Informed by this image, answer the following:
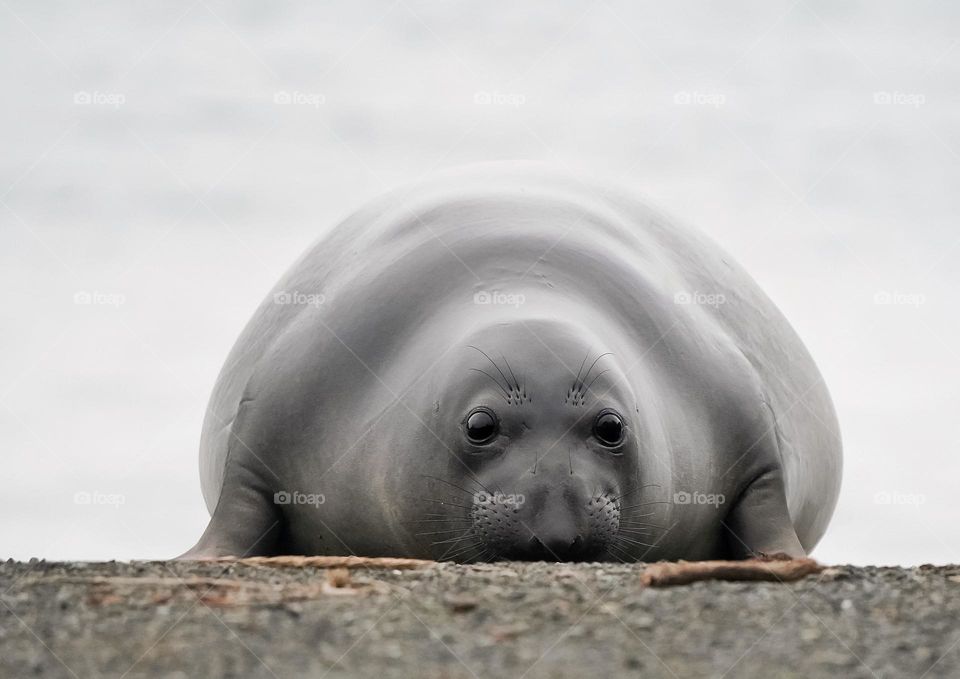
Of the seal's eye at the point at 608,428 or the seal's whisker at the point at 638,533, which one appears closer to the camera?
the seal's eye at the point at 608,428

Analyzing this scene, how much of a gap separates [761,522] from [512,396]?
84.4 inches

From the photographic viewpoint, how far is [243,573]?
18.7 ft

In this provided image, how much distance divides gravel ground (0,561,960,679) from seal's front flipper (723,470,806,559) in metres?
3.35

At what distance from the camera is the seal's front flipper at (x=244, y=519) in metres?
8.90

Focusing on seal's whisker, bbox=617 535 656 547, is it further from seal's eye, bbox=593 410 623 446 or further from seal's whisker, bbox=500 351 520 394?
seal's whisker, bbox=500 351 520 394

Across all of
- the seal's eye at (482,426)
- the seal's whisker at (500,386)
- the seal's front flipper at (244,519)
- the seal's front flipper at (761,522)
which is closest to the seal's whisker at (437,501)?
the seal's eye at (482,426)

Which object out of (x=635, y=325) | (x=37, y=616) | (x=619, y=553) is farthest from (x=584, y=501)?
(x=37, y=616)

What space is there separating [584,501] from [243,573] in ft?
6.38

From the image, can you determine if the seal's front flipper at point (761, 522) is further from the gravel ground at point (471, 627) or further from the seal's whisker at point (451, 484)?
the gravel ground at point (471, 627)

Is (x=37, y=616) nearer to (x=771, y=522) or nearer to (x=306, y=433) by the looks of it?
(x=306, y=433)

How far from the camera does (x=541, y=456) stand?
23.7ft

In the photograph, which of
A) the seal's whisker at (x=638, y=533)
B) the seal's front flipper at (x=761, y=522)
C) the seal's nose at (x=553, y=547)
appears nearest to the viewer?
the seal's nose at (x=553, y=547)

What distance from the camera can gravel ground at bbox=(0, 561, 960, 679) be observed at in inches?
154

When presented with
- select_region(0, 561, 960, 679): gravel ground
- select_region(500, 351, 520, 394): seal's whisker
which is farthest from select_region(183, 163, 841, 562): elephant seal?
select_region(0, 561, 960, 679): gravel ground
